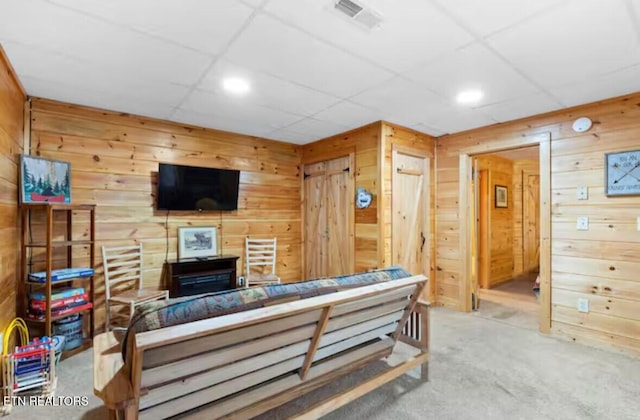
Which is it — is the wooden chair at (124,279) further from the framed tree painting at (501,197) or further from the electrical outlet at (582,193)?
the framed tree painting at (501,197)

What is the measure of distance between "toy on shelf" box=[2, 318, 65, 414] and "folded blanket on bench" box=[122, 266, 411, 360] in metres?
1.37

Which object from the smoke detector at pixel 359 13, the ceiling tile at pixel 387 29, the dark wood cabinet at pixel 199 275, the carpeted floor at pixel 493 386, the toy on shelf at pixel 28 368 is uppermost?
the ceiling tile at pixel 387 29

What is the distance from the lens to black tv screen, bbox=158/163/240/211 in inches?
140

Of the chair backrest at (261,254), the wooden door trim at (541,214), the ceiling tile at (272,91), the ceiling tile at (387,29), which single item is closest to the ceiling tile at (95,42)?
the ceiling tile at (272,91)

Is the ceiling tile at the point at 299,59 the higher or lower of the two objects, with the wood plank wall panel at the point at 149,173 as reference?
higher

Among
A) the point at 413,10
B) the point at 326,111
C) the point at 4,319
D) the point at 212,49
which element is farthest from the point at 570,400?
the point at 4,319

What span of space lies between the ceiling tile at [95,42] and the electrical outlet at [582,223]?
362cm

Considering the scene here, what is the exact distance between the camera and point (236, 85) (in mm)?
2613

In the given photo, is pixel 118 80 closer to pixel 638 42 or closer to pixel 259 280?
pixel 259 280

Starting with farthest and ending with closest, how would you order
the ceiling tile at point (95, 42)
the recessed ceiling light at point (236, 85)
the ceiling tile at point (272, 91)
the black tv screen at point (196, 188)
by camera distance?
the black tv screen at point (196, 188) → the recessed ceiling light at point (236, 85) → the ceiling tile at point (272, 91) → the ceiling tile at point (95, 42)

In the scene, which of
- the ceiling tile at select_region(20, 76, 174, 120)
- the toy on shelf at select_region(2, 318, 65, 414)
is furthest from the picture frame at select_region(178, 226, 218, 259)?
the toy on shelf at select_region(2, 318, 65, 414)

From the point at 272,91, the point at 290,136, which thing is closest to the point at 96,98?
the point at 272,91

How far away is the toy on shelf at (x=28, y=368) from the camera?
2.03 m

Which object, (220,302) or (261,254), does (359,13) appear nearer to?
(220,302)
